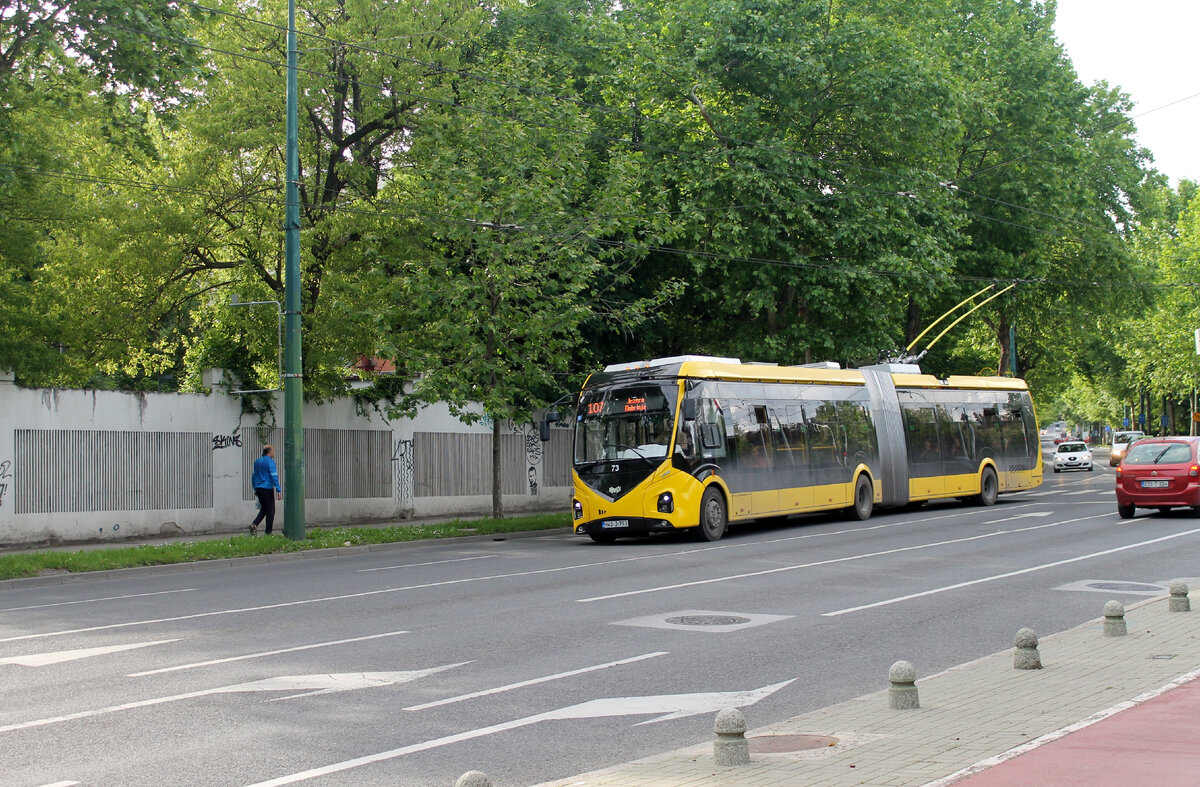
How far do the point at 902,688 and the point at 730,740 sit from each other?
5.91 ft

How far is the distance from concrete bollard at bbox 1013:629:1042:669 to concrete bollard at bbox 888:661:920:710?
5.66ft

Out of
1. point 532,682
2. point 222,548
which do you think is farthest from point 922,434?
point 532,682

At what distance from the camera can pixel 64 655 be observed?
10.2 metres

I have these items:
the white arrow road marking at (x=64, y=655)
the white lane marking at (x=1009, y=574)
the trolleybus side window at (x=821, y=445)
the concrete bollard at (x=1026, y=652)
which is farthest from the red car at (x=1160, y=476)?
the white arrow road marking at (x=64, y=655)

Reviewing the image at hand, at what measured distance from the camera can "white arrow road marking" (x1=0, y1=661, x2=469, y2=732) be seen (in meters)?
8.04

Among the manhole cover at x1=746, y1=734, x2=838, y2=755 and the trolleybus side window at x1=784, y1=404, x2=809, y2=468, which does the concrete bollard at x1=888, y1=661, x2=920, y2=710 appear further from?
the trolleybus side window at x1=784, y1=404, x2=809, y2=468

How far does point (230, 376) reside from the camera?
25938 millimetres

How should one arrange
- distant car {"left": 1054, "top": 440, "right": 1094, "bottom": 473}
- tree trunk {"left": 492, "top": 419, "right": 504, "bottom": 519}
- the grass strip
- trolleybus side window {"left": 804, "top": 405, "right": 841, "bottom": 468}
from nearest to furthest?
the grass strip
trolleybus side window {"left": 804, "top": 405, "right": 841, "bottom": 468}
tree trunk {"left": 492, "top": 419, "right": 504, "bottom": 519}
distant car {"left": 1054, "top": 440, "right": 1094, "bottom": 473}

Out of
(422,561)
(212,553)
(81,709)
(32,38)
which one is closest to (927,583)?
(422,561)

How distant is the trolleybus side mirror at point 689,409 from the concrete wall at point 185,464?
7653mm

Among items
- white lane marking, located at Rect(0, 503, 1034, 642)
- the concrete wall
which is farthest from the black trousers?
white lane marking, located at Rect(0, 503, 1034, 642)

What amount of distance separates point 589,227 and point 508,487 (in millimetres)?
10163

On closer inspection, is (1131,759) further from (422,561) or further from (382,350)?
(382,350)

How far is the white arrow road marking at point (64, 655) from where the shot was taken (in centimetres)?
988
